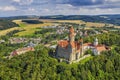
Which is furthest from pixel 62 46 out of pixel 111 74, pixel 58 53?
pixel 111 74

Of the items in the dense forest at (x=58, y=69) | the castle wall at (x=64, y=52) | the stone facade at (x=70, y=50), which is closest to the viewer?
the dense forest at (x=58, y=69)

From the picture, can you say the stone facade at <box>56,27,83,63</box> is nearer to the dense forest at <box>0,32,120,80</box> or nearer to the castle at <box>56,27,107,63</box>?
the castle at <box>56,27,107,63</box>

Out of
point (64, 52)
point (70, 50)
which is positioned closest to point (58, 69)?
point (70, 50)

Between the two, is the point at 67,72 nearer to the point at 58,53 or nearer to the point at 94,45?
the point at 58,53

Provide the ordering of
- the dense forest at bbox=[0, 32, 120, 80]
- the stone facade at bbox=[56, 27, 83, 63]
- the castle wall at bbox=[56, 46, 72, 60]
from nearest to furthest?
1. the dense forest at bbox=[0, 32, 120, 80]
2. the stone facade at bbox=[56, 27, 83, 63]
3. the castle wall at bbox=[56, 46, 72, 60]

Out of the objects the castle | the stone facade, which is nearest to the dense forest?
the castle

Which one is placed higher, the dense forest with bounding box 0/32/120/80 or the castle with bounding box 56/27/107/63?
the castle with bounding box 56/27/107/63

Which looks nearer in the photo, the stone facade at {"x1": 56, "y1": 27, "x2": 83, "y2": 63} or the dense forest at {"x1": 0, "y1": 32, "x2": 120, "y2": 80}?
the dense forest at {"x1": 0, "y1": 32, "x2": 120, "y2": 80}

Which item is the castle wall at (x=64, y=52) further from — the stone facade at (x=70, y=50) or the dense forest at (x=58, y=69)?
the dense forest at (x=58, y=69)

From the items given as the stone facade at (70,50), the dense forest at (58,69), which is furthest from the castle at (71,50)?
the dense forest at (58,69)

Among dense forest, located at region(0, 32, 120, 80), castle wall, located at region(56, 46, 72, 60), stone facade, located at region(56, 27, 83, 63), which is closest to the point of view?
dense forest, located at region(0, 32, 120, 80)

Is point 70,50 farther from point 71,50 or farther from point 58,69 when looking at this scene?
point 58,69

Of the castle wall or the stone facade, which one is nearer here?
the stone facade
